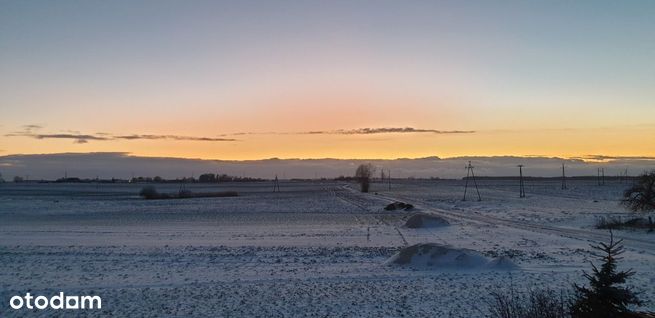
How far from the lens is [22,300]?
13000 millimetres

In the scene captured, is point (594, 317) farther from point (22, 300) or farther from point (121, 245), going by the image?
point (121, 245)

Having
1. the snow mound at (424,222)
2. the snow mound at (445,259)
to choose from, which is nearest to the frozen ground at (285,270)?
the snow mound at (445,259)

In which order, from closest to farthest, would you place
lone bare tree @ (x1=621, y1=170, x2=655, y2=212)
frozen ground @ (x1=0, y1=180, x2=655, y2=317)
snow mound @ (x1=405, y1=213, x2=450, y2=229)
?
frozen ground @ (x1=0, y1=180, x2=655, y2=317) < lone bare tree @ (x1=621, y1=170, x2=655, y2=212) < snow mound @ (x1=405, y1=213, x2=450, y2=229)

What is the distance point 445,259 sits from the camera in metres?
16.9

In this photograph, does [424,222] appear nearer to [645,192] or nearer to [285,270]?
[645,192]

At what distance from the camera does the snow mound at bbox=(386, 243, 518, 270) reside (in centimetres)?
1648

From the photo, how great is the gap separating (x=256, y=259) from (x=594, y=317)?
1393 cm

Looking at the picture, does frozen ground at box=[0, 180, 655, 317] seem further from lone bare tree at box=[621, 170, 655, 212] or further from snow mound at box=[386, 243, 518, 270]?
lone bare tree at box=[621, 170, 655, 212]

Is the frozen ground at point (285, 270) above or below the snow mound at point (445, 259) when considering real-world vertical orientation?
below

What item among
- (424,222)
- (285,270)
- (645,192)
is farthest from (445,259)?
(645,192)

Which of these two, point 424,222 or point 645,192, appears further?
point 424,222

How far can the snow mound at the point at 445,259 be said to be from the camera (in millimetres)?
16484

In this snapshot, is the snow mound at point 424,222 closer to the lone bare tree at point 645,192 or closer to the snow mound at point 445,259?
the lone bare tree at point 645,192

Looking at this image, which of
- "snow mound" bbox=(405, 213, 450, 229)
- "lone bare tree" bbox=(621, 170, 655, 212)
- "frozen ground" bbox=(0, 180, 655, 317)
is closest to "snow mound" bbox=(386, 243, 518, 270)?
"frozen ground" bbox=(0, 180, 655, 317)
